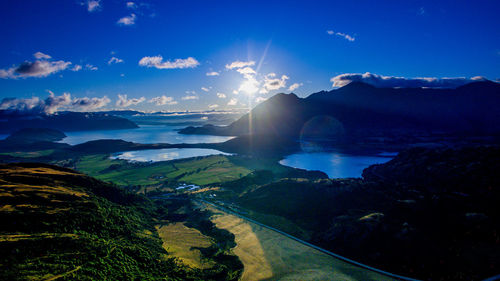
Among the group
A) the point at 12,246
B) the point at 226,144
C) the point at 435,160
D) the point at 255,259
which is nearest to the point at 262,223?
the point at 255,259

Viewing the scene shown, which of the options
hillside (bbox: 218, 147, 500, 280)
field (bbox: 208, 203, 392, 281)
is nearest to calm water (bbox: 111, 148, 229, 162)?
hillside (bbox: 218, 147, 500, 280)

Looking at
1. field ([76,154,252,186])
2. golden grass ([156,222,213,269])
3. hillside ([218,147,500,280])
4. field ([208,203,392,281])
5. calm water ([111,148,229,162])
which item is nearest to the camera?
field ([208,203,392,281])

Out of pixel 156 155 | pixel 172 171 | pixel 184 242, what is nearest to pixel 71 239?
pixel 184 242

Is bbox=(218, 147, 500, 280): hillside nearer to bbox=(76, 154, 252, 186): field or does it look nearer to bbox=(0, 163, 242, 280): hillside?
bbox=(0, 163, 242, 280): hillside

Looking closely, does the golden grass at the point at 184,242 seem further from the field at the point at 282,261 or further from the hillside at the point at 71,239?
the field at the point at 282,261

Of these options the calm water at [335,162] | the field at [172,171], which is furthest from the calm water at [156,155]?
the calm water at [335,162]

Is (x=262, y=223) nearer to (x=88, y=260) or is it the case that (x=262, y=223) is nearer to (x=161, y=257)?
(x=161, y=257)
